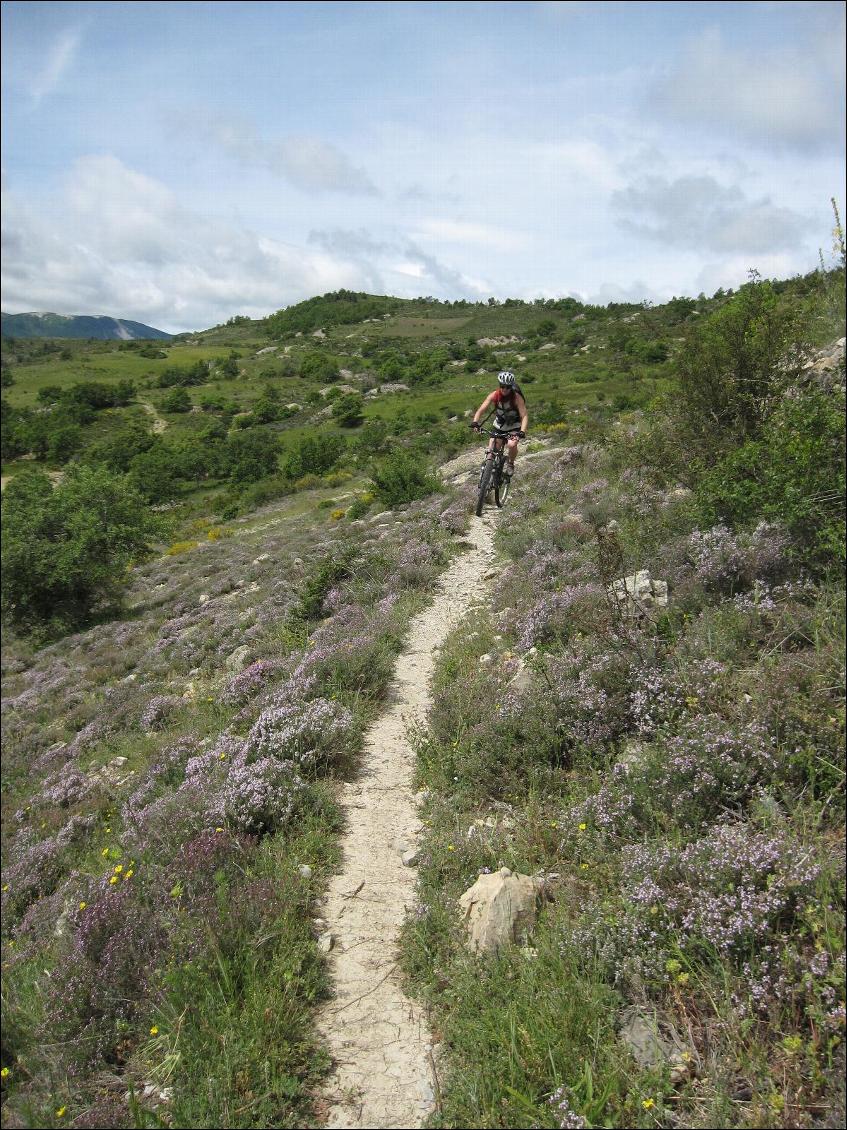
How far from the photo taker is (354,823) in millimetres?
5812

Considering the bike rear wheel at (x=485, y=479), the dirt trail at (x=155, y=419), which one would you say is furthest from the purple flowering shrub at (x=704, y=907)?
the dirt trail at (x=155, y=419)

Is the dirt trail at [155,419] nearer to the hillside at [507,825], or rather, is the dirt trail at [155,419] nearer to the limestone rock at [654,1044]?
the hillside at [507,825]

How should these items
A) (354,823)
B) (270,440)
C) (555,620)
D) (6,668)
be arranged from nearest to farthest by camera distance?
(354,823), (555,620), (6,668), (270,440)

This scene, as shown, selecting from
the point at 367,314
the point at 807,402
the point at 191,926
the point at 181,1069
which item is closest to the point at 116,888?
the point at 191,926

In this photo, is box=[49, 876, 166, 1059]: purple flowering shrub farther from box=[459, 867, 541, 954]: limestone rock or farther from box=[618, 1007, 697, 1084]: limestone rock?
box=[618, 1007, 697, 1084]: limestone rock

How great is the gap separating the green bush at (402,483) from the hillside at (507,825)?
8.30m

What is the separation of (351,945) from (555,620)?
13.2 feet

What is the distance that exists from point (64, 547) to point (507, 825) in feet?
69.2

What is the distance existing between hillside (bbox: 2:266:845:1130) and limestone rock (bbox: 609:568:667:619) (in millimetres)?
42

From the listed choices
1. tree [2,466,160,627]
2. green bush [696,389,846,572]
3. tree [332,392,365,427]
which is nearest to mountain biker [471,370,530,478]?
green bush [696,389,846,572]

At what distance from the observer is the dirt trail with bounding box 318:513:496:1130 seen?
345cm

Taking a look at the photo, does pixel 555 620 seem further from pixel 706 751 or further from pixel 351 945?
pixel 351 945

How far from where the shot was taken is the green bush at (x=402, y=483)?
2091 cm

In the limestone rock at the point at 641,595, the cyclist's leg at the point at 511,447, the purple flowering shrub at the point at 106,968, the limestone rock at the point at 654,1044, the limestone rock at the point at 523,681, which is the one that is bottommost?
the purple flowering shrub at the point at 106,968
